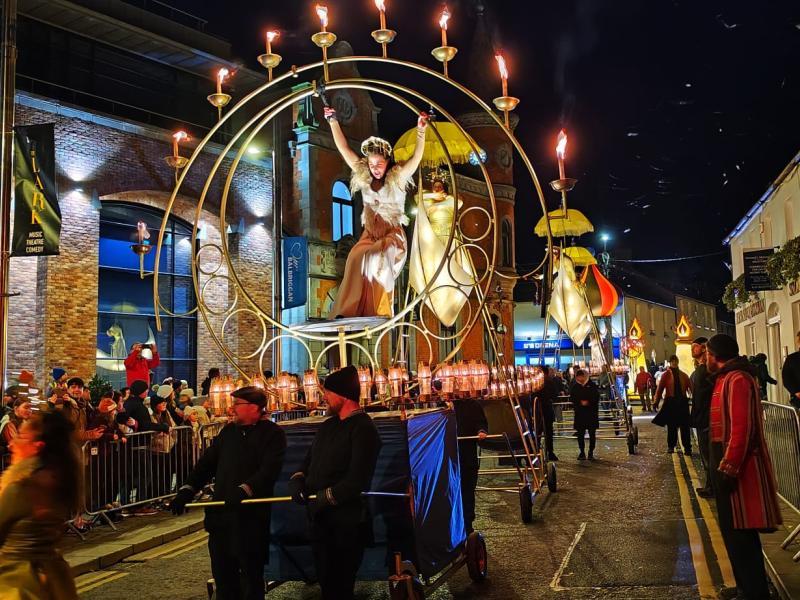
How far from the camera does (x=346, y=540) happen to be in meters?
5.26

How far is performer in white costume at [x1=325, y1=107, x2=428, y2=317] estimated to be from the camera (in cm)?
811

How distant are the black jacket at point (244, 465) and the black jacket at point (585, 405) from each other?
11.1 metres

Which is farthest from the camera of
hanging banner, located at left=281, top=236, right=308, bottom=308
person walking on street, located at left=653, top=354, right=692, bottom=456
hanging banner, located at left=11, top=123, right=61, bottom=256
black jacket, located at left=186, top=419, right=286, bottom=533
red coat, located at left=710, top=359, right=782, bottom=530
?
hanging banner, located at left=281, top=236, right=308, bottom=308

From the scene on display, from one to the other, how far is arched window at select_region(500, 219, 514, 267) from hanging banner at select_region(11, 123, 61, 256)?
29.2 metres

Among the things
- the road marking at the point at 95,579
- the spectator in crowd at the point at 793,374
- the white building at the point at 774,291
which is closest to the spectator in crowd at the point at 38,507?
the road marking at the point at 95,579

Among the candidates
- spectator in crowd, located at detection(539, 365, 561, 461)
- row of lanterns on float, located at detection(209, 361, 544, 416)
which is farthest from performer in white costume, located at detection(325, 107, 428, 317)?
spectator in crowd, located at detection(539, 365, 561, 461)

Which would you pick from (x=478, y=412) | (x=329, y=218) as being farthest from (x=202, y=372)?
(x=478, y=412)

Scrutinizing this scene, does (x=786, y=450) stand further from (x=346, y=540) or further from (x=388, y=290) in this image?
(x=346, y=540)

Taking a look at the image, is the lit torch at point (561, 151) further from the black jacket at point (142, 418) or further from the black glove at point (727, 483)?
the black jacket at point (142, 418)

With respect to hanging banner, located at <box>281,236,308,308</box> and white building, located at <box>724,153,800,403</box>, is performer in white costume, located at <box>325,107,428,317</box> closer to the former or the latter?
white building, located at <box>724,153,800,403</box>

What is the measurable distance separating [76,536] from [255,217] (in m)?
15.7

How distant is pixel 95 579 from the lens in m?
8.12

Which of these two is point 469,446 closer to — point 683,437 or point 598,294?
point 683,437

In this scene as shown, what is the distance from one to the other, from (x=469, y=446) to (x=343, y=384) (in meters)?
3.55
